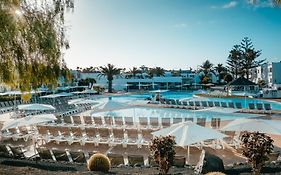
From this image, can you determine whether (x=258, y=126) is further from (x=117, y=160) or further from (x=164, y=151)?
(x=117, y=160)

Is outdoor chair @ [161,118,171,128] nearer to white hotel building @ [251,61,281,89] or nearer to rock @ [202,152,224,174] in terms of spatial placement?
rock @ [202,152,224,174]

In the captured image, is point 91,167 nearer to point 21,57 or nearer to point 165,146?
point 165,146

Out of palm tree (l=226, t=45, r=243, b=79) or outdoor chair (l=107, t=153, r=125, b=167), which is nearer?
outdoor chair (l=107, t=153, r=125, b=167)

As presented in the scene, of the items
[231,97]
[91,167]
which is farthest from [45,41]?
[231,97]

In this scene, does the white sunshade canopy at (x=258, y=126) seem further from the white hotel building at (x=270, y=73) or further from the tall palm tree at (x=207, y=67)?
the tall palm tree at (x=207, y=67)

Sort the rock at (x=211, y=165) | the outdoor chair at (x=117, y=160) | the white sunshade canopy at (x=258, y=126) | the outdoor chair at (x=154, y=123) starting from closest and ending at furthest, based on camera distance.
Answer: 1. the rock at (x=211, y=165)
2. the outdoor chair at (x=117, y=160)
3. the white sunshade canopy at (x=258, y=126)
4. the outdoor chair at (x=154, y=123)

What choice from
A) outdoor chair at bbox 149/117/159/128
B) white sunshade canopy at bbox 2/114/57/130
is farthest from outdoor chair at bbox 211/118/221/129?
white sunshade canopy at bbox 2/114/57/130

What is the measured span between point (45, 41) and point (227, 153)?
285 inches

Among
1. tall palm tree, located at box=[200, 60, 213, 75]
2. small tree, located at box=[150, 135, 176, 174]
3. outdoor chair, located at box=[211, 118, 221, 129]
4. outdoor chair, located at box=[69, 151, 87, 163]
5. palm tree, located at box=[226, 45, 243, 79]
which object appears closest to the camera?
small tree, located at box=[150, 135, 176, 174]

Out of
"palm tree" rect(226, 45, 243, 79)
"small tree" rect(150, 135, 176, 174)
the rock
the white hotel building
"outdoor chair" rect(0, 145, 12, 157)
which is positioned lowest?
"outdoor chair" rect(0, 145, 12, 157)

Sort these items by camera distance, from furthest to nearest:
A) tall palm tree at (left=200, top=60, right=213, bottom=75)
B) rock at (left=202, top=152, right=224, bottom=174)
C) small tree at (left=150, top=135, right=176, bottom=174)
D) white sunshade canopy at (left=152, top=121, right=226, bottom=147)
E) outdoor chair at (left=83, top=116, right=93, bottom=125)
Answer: tall palm tree at (left=200, top=60, right=213, bottom=75) < outdoor chair at (left=83, top=116, right=93, bottom=125) < white sunshade canopy at (left=152, top=121, right=226, bottom=147) < rock at (left=202, top=152, right=224, bottom=174) < small tree at (left=150, top=135, right=176, bottom=174)

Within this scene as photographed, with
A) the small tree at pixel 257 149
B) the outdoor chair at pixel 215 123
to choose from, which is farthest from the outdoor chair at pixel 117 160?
the outdoor chair at pixel 215 123

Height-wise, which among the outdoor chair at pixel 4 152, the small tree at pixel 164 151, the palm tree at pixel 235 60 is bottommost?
the outdoor chair at pixel 4 152

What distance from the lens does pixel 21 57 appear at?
761cm
